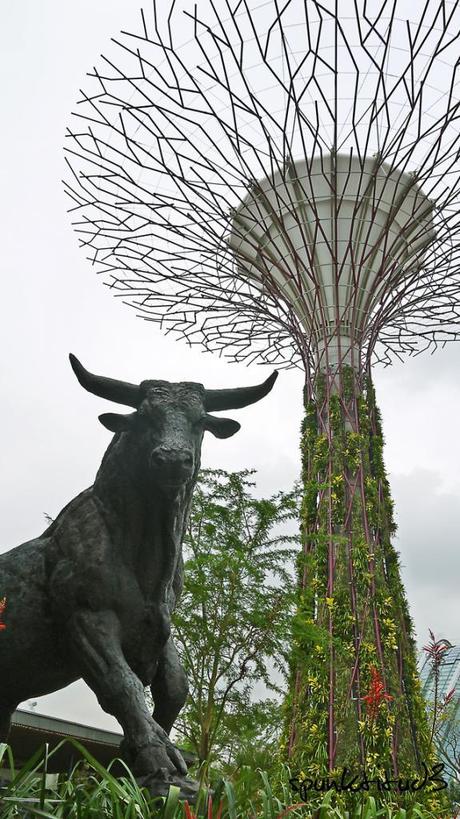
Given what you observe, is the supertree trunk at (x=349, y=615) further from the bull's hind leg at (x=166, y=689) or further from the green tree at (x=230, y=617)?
the bull's hind leg at (x=166, y=689)

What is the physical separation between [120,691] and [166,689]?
380 mm

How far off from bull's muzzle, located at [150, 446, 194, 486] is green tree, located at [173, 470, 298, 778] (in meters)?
5.66

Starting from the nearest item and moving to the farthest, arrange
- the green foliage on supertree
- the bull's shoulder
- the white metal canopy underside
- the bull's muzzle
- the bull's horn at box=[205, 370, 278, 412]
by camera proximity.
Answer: the bull's muzzle
the bull's shoulder
the bull's horn at box=[205, 370, 278, 412]
the green foliage on supertree
the white metal canopy underside

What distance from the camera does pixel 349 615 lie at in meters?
7.30

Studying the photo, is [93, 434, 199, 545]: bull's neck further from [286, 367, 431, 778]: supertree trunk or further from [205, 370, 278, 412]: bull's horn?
[286, 367, 431, 778]: supertree trunk

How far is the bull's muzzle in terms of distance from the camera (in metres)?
2.43

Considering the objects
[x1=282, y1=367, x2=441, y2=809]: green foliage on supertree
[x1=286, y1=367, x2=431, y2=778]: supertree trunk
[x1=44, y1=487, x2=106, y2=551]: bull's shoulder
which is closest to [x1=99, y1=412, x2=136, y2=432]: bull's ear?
[x1=44, y1=487, x2=106, y2=551]: bull's shoulder

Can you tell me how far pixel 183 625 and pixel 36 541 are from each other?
553 cm

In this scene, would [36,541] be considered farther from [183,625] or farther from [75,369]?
[183,625]

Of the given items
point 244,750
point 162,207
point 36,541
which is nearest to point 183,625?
point 244,750

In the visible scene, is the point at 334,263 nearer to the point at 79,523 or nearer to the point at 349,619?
the point at 349,619

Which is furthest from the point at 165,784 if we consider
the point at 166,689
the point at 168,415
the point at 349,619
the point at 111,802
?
the point at 349,619

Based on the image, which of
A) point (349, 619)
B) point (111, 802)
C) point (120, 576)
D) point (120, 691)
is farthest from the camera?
point (349, 619)

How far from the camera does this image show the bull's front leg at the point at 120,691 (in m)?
2.28
